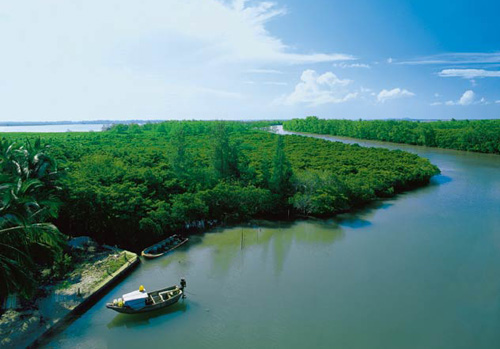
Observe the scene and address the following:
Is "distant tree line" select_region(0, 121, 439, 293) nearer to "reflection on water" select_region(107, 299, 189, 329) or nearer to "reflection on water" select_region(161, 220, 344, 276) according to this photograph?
"reflection on water" select_region(161, 220, 344, 276)

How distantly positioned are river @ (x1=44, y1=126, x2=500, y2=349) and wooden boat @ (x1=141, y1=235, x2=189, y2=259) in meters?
0.51

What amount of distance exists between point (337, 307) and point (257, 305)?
3.88 meters

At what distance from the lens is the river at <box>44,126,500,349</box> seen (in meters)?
14.0

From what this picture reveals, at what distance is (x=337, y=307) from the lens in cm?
1593

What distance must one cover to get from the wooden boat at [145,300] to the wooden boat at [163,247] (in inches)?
177

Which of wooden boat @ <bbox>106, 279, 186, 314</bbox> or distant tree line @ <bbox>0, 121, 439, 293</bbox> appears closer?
distant tree line @ <bbox>0, 121, 439, 293</bbox>

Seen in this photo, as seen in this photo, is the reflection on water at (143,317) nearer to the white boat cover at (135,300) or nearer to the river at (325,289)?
the river at (325,289)

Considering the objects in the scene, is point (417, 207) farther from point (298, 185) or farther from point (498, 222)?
point (298, 185)

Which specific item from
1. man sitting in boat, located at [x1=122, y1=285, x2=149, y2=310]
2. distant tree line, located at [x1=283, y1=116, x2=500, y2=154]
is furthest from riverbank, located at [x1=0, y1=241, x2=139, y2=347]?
distant tree line, located at [x1=283, y1=116, x2=500, y2=154]

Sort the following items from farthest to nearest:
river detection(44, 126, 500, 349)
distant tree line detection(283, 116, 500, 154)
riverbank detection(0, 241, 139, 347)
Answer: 1. distant tree line detection(283, 116, 500, 154)
2. river detection(44, 126, 500, 349)
3. riverbank detection(0, 241, 139, 347)

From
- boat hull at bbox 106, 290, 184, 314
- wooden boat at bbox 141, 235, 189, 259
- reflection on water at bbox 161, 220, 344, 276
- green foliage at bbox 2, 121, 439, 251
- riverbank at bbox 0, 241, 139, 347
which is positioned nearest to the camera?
riverbank at bbox 0, 241, 139, 347

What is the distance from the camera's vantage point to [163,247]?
21359 millimetres

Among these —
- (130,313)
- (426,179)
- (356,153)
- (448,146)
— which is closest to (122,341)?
(130,313)


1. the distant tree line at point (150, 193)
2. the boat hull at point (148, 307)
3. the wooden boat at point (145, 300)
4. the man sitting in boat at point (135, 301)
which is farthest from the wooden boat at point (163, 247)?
the man sitting in boat at point (135, 301)
